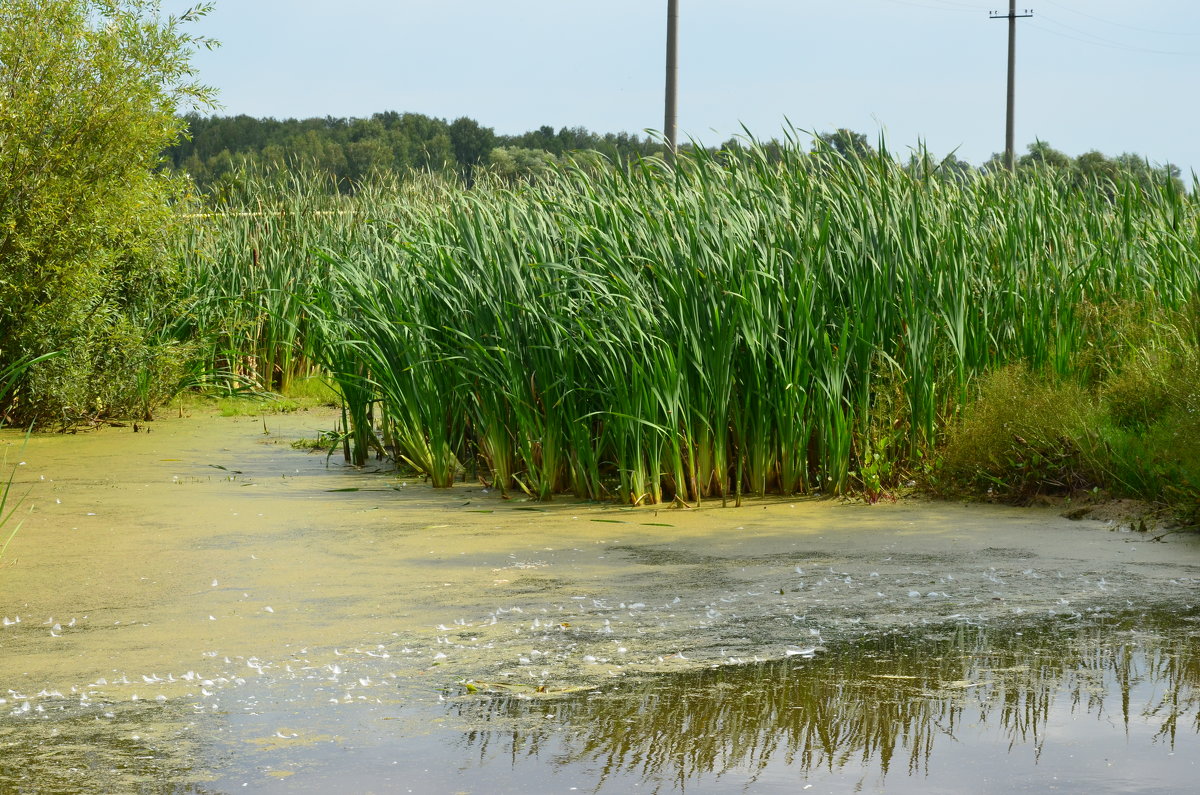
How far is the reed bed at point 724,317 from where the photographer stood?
282 inches

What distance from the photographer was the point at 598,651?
4.43m

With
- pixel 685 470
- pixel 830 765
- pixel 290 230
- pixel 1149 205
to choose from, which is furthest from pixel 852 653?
pixel 290 230

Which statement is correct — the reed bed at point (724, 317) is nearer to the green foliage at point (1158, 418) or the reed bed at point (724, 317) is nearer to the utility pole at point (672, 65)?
the green foliage at point (1158, 418)

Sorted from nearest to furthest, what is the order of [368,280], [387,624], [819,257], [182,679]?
[182,679]
[387,624]
[819,257]
[368,280]

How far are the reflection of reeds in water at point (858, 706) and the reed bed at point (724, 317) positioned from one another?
2793mm

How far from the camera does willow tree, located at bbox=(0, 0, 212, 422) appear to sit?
10.3 metres

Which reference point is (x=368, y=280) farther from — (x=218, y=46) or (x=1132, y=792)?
(x=1132, y=792)

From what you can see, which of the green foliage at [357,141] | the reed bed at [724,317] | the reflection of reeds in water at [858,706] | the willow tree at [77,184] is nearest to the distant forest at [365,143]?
the green foliage at [357,141]

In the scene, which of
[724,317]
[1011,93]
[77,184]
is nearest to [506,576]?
[724,317]

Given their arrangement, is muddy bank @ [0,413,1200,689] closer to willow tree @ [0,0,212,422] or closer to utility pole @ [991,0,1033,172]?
willow tree @ [0,0,212,422]

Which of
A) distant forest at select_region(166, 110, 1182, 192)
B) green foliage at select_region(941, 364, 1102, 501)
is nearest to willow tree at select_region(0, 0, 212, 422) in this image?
green foliage at select_region(941, 364, 1102, 501)

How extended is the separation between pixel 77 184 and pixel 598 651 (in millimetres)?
Answer: 7741

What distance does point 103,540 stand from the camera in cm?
668

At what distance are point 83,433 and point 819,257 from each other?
23.1 ft
